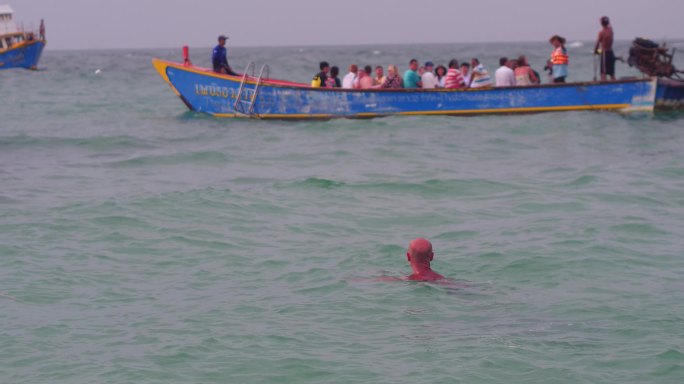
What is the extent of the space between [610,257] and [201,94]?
14.0 m

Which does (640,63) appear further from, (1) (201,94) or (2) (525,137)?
(1) (201,94)

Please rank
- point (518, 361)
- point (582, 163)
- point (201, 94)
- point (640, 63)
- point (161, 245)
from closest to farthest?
1. point (518, 361)
2. point (161, 245)
3. point (582, 163)
4. point (640, 63)
5. point (201, 94)

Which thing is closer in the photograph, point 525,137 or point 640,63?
point 525,137

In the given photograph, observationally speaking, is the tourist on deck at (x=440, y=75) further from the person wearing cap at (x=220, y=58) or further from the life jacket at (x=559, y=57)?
the person wearing cap at (x=220, y=58)

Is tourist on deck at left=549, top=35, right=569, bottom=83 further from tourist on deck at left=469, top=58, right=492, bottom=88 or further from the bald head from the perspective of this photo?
the bald head

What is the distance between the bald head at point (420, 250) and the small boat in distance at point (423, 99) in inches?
457

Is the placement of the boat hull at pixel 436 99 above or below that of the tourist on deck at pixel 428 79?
below

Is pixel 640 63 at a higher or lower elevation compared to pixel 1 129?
higher

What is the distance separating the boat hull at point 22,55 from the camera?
163ft

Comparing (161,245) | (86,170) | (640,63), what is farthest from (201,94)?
(161,245)

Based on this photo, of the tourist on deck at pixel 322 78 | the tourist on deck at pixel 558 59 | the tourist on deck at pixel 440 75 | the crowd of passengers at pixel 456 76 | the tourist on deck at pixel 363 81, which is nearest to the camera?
the tourist on deck at pixel 558 59

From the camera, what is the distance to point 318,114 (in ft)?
65.3

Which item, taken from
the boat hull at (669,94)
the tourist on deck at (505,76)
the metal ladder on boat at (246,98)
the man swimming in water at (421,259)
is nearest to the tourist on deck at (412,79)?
the tourist on deck at (505,76)

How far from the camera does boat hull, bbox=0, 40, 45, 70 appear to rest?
49656 mm
